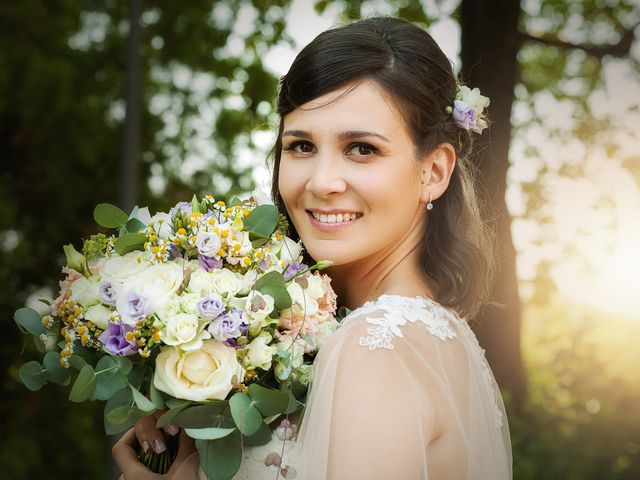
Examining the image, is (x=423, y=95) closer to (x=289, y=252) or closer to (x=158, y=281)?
(x=289, y=252)

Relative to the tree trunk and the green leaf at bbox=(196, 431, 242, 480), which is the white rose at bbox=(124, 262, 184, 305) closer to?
the green leaf at bbox=(196, 431, 242, 480)

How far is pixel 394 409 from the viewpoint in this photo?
2.15 metres

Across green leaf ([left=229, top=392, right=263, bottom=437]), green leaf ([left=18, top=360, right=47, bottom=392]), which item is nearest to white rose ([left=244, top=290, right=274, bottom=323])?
green leaf ([left=229, top=392, right=263, bottom=437])

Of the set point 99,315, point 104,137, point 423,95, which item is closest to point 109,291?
point 99,315

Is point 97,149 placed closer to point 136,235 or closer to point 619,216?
point 619,216

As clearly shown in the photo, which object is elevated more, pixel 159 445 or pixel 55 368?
pixel 55 368

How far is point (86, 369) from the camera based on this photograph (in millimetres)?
2252

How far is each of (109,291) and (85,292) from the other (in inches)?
4.9

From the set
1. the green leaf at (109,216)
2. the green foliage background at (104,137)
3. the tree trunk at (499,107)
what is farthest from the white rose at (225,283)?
the green foliage background at (104,137)

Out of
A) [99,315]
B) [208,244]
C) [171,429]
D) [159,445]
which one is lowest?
[159,445]

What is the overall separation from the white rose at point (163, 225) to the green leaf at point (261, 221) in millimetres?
233

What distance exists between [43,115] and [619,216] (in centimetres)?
567

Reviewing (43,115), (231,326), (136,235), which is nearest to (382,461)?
(231,326)

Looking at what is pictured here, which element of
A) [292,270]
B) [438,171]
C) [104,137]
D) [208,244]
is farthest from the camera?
[104,137]
